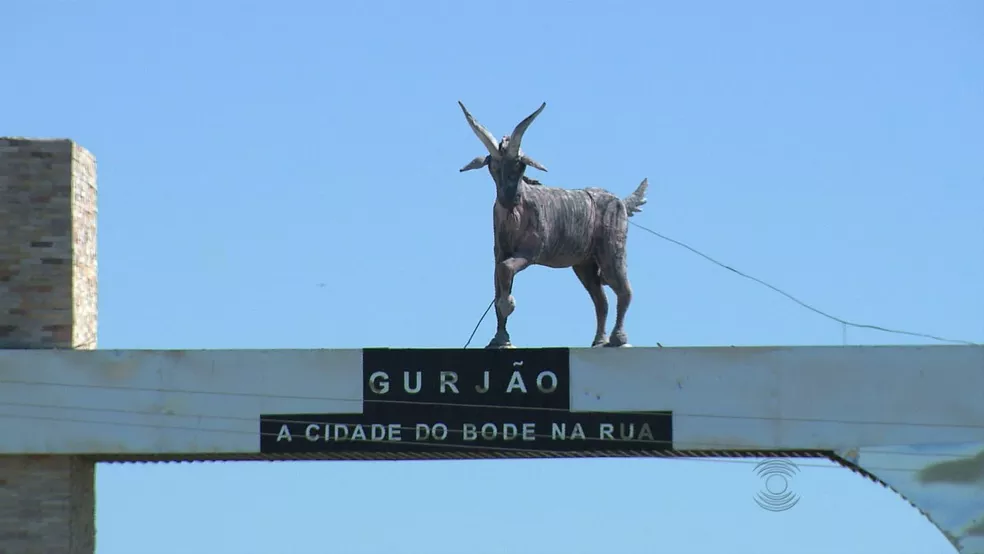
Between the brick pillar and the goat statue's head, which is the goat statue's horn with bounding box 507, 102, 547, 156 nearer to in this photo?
the goat statue's head

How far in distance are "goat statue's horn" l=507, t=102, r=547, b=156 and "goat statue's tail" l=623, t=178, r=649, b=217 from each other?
2280 millimetres

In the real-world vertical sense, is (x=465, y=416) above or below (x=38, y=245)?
below

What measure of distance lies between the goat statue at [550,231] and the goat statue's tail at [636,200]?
20 mm

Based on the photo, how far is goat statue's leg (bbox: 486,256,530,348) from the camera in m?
24.1

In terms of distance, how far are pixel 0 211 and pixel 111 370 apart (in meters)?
2.39

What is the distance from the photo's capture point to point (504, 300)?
24141 millimetres

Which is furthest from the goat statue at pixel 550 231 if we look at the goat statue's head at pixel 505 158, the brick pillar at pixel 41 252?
the brick pillar at pixel 41 252

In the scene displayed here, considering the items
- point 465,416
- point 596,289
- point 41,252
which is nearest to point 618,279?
point 596,289

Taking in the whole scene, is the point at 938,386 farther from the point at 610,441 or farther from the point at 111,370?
the point at 111,370

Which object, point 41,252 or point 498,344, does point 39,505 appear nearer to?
point 41,252

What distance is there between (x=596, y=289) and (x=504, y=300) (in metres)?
1.74

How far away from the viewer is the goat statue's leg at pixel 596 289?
25.4 metres

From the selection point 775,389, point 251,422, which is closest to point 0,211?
point 251,422

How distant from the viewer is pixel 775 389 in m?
23.7
